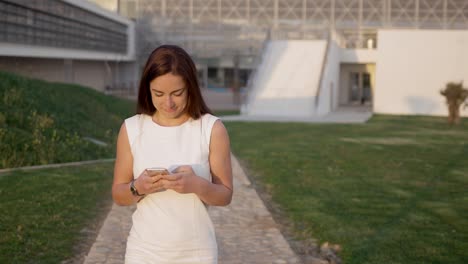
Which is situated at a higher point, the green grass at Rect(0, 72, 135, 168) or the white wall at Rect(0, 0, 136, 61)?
the white wall at Rect(0, 0, 136, 61)

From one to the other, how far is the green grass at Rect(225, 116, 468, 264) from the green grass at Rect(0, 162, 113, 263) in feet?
8.07

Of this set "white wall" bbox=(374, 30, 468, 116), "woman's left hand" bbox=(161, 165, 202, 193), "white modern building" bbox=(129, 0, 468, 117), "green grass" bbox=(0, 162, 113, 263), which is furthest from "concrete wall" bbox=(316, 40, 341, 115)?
"woman's left hand" bbox=(161, 165, 202, 193)

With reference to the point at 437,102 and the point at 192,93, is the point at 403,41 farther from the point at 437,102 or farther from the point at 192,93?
the point at 192,93

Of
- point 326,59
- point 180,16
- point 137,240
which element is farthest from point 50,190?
point 180,16

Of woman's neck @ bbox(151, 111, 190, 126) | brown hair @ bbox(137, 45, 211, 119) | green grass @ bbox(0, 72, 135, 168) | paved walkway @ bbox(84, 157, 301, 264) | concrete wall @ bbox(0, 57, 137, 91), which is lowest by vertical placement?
paved walkway @ bbox(84, 157, 301, 264)

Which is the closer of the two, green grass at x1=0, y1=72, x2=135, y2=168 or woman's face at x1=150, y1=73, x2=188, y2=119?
woman's face at x1=150, y1=73, x2=188, y2=119

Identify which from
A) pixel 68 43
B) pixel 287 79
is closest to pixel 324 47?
pixel 287 79

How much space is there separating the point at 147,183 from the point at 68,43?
104ft

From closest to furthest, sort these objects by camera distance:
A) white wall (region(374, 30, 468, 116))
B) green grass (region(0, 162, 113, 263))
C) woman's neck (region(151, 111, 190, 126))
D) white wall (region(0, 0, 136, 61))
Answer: woman's neck (region(151, 111, 190, 126)) → green grass (region(0, 162, 113, 263)) → white wall (region(0, 0, 136, 61)) → white wall (region(374, 30, 468, 116))

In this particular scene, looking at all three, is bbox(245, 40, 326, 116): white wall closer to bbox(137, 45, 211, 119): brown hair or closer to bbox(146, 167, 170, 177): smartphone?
bbox(137, 45, 211, 119): brown hair

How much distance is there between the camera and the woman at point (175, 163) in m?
2.89

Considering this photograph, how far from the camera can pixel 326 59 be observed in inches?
1276

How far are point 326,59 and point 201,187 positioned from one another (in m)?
30.2

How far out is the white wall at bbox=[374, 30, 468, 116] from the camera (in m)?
32.0
